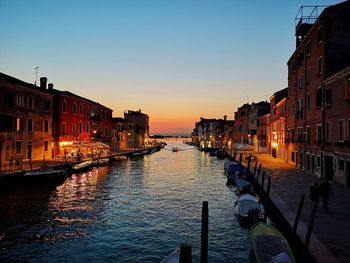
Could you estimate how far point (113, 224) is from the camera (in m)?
18.0

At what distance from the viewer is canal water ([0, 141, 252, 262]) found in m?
13.8

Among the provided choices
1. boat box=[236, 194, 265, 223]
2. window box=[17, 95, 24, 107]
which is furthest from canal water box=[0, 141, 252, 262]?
window box=[17, 95, 24, 107]

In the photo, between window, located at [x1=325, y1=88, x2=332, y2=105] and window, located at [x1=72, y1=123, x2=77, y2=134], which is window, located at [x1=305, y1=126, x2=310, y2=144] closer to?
window, located at [x1=325, y1=88, x2=332, y2=105]

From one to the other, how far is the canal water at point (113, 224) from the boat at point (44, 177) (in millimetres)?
1305

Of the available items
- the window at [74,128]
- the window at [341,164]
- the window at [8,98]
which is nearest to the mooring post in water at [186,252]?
the window at [341,164]

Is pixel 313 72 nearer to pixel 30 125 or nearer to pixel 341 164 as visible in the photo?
pixel 341 164

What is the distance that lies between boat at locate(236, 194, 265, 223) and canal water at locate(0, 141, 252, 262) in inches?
22.6

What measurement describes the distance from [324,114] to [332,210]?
43.6ft

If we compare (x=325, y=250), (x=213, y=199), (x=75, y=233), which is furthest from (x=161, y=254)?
(x=213, y=199)

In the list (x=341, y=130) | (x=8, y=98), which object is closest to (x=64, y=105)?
(x=8, y=98)

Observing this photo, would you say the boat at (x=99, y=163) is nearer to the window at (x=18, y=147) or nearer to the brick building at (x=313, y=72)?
the window at (x=18, y=147)

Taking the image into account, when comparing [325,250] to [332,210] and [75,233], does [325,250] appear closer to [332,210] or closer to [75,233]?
[332,210]

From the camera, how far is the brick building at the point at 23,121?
34.9 metres

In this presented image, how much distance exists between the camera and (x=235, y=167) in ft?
115
